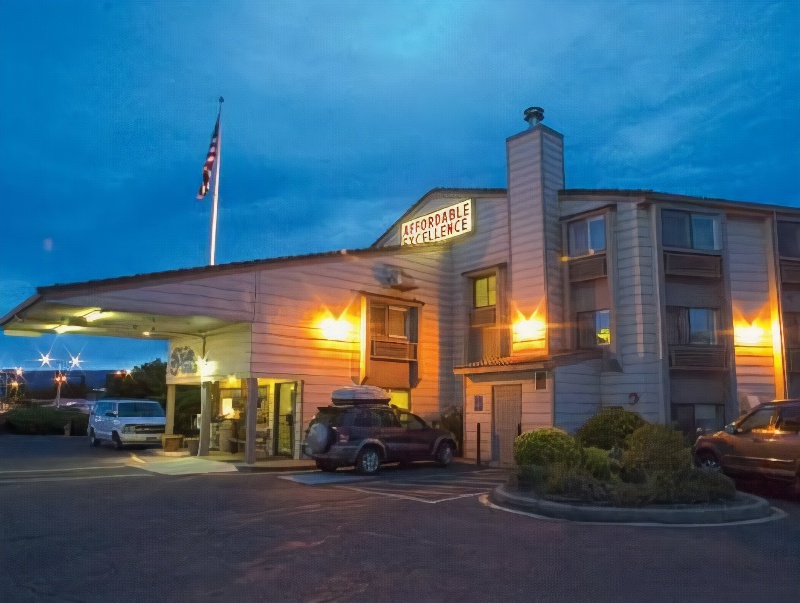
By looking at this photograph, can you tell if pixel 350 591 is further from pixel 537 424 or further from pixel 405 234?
pixel 405 234

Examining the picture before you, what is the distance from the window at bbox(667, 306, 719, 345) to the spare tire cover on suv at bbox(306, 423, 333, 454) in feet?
34.3

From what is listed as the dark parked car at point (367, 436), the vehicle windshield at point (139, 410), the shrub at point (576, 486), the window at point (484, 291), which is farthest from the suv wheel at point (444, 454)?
the vehicle windshield at point (139, 410)

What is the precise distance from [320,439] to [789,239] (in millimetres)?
16240

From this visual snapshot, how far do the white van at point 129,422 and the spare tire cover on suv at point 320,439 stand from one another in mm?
10239

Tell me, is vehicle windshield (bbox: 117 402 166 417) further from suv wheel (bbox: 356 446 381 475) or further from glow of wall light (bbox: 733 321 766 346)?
glow of wall light (bbox: 733 321 766 346)

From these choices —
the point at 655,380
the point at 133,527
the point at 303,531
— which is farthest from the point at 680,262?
the point at 133,527

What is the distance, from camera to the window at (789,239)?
22.4m

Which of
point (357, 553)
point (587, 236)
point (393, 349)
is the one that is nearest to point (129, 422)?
point (393, 349)

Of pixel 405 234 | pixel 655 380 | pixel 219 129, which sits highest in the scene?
pixel 219 129

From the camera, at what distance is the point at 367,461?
16969 mm

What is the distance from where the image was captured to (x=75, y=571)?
7.06 meters

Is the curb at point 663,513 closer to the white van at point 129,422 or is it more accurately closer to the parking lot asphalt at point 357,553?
the parking lot asphalt at point 357,553

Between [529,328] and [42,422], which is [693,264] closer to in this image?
[529,328]

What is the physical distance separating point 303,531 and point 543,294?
14.1 m
